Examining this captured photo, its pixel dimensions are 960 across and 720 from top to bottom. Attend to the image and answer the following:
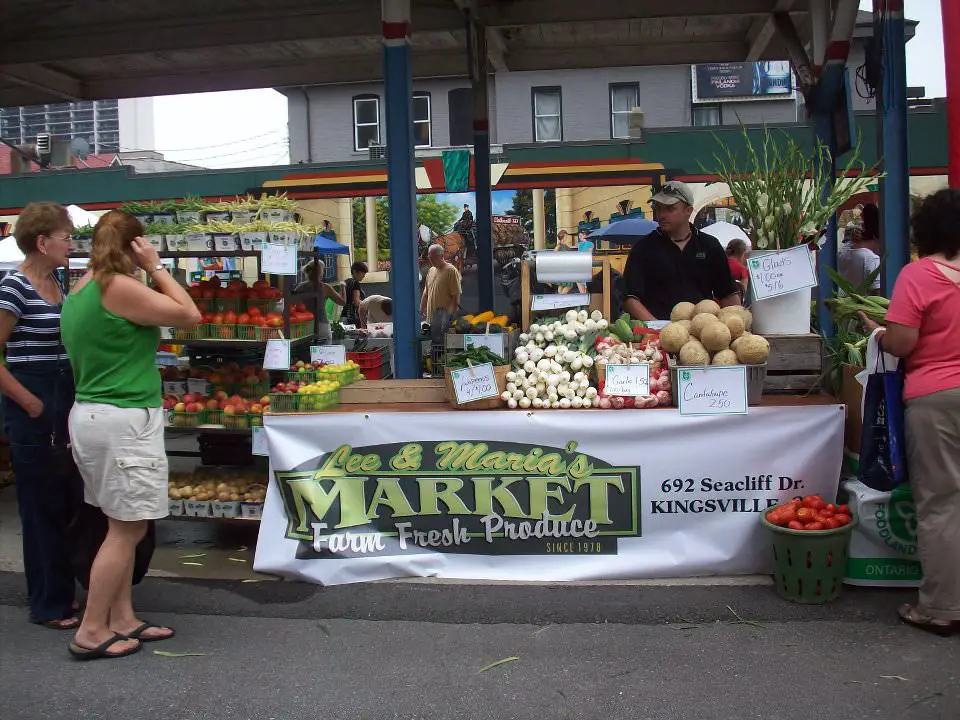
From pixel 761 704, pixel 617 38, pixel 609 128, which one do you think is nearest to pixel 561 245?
pixel 609 128

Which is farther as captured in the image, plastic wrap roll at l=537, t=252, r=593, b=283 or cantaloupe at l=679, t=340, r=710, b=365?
plastic wrap roll at l=537, t=252, r=593, b=283

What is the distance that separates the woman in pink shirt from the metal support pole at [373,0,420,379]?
3.57 metres

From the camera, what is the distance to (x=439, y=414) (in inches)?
179

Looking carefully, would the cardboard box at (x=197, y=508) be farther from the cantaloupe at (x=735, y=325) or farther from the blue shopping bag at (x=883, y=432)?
the blue shopping bag at (x=883, y=432)

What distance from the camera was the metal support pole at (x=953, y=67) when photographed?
4.48 m

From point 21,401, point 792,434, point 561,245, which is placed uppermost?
point 561,245

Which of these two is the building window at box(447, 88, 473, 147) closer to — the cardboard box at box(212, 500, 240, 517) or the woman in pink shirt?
the cardboard box at box(212, 500, 240, 517)

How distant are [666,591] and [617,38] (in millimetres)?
7003

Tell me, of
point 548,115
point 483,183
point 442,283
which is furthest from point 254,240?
point 548,115

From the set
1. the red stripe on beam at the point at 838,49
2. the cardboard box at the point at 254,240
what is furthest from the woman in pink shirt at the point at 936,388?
the red stripe on beam at the point at 838,49

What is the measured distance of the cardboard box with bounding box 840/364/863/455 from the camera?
446cm

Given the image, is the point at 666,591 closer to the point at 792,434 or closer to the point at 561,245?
the point at 792,434

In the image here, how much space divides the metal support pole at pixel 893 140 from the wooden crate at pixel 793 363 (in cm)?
266

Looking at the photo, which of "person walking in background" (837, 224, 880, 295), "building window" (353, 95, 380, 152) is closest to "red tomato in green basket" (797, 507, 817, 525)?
"person walking in background" (837, 224, 880, 295)
